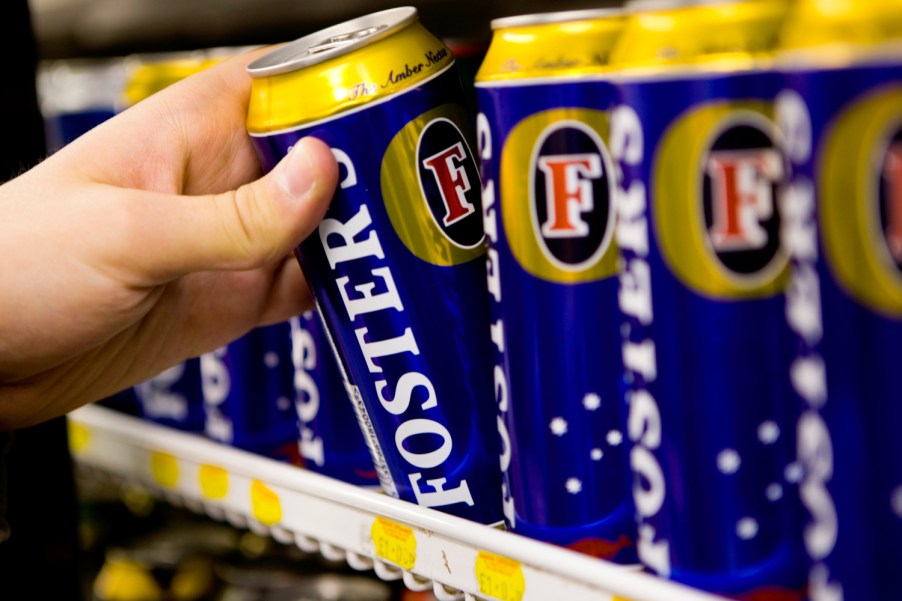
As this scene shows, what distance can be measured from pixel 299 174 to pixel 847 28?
405 mm

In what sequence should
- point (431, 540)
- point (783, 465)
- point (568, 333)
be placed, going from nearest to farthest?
1. point (783, 465)
2. point (568, 333)
3. point (431, 540)

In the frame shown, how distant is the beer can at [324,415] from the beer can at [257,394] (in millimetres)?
80

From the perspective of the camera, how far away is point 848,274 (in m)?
0.53

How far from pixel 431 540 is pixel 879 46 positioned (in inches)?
20.2

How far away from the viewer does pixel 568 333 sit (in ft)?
2.37

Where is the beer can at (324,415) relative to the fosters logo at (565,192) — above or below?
below

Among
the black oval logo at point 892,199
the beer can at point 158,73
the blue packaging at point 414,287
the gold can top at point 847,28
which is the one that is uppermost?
the gold can top at point 847,28

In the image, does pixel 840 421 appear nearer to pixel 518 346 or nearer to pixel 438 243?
pixel 518 346

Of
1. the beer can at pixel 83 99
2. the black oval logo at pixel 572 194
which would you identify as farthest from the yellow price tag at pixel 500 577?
the beer can at pixel 83 99

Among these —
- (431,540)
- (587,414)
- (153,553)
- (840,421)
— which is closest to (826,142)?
(840,421)

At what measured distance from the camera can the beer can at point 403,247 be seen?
778 mm

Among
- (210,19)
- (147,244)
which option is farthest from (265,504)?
(210,19)

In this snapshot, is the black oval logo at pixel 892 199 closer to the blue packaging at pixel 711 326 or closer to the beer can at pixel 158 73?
the blue packaging at pixel 711 326

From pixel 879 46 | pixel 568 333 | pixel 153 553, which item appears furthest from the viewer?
pixel 153 553
